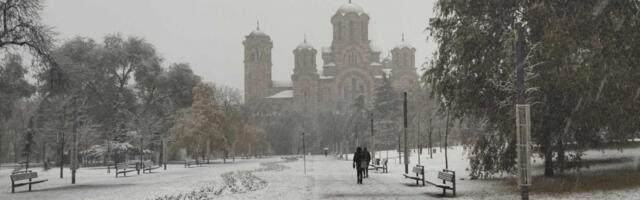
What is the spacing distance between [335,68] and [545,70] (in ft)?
322

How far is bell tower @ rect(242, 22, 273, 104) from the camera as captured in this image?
116 meters

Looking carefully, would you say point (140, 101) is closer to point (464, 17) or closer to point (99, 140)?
point (99, 140)

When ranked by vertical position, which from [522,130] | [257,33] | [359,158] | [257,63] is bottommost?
[359,158]

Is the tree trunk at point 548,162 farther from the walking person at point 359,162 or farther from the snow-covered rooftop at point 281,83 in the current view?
the snow-covered rooftop at point 281,83

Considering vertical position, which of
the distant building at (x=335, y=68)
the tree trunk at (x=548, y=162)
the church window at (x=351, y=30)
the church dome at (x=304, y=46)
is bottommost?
the tree trunk at (x=548, y=162)

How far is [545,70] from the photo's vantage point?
1645 centimetres

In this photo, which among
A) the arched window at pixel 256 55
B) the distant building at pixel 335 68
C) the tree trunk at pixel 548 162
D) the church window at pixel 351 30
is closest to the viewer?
the tree trunk at pixel 548 162

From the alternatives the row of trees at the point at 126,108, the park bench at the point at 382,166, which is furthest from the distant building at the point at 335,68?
the park bench at the point at 382,166

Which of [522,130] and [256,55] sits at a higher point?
[256,55]

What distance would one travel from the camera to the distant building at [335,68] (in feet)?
363

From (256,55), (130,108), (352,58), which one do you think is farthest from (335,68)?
(130,108)

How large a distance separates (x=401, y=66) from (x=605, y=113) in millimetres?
98138

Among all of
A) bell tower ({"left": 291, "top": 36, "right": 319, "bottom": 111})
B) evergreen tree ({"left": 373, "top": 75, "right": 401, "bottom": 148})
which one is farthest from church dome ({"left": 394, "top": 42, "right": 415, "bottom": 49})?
evergreen tree ({"left": 373, "top": 75, "right": 401, "bottom": 148})

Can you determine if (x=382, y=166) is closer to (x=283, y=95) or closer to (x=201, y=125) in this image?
(x=201, y=125)
